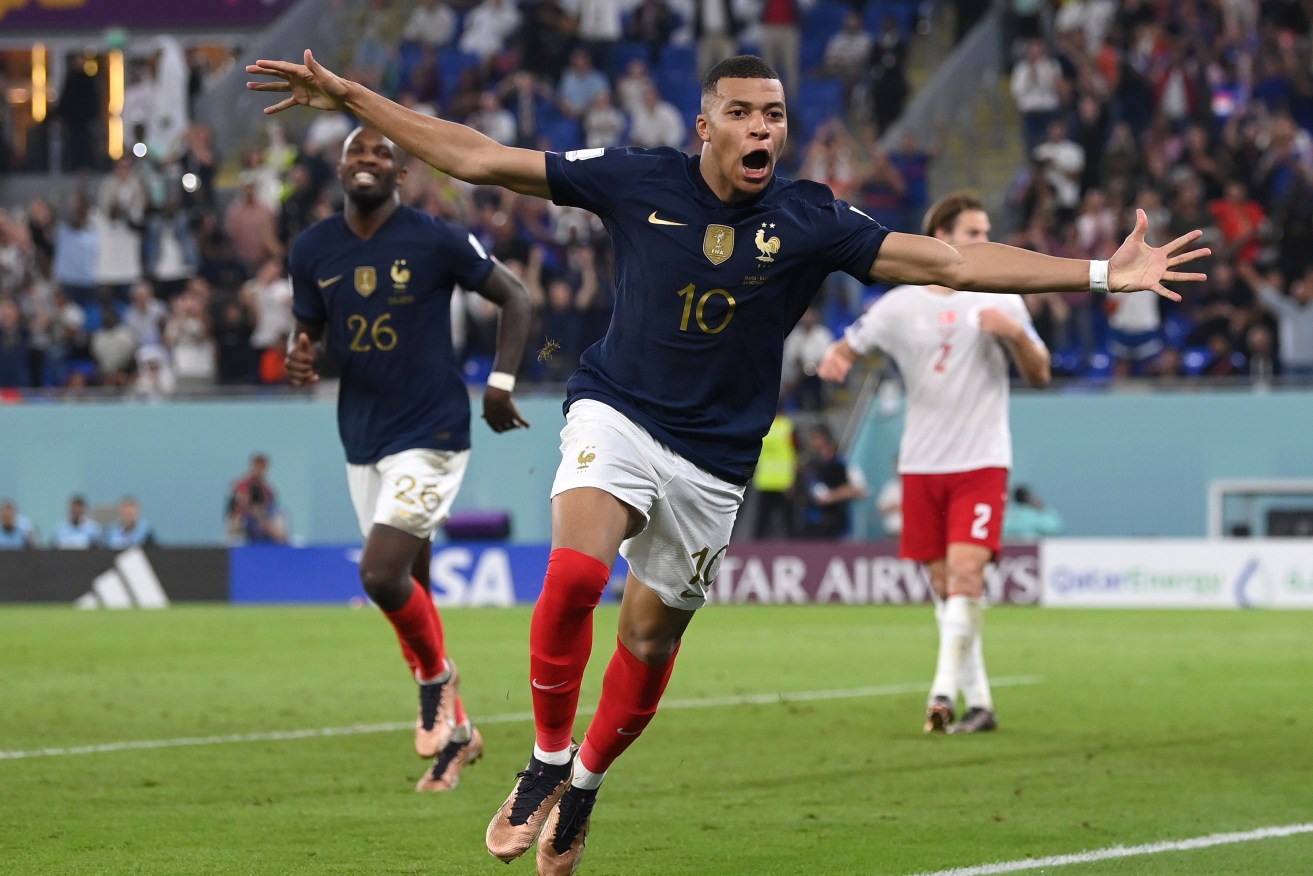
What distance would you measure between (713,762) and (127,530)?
16464mm

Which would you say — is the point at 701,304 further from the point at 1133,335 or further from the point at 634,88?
the point at 634,88

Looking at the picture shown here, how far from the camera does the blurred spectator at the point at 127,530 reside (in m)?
24.2

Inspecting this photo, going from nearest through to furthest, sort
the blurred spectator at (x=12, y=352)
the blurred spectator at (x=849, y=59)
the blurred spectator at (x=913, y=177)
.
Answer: the blurred spectator at (x=12, y=352) < the blurred spectator at (x=913, y=177) < the blurred spectator at (x=849, y=59)

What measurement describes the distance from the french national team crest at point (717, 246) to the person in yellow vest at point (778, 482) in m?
16.6

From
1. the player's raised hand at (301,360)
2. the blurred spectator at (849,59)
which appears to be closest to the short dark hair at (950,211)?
the player's raised hand at (301,360)

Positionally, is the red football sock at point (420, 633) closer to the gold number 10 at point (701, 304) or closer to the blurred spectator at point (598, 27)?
the gold number 10 at point (701, 304)

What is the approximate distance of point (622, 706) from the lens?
6488 mm

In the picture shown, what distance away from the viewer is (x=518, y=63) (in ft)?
93.0

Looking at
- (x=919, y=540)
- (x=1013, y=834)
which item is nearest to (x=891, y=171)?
(x=919, y=540)

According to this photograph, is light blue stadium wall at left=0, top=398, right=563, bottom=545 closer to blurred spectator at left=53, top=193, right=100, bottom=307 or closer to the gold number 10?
blurred spectator at left=53, top=193, right=100, bottom=307

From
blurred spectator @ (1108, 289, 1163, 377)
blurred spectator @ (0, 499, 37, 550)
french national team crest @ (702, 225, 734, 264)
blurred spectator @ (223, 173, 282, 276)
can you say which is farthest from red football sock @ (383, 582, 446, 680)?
blurred spectator @ (223, 173, 282, 276)

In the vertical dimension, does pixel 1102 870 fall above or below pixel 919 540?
below

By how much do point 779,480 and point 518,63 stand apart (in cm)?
835

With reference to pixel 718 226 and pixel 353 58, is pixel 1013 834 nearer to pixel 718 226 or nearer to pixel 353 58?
pixel 718 226
